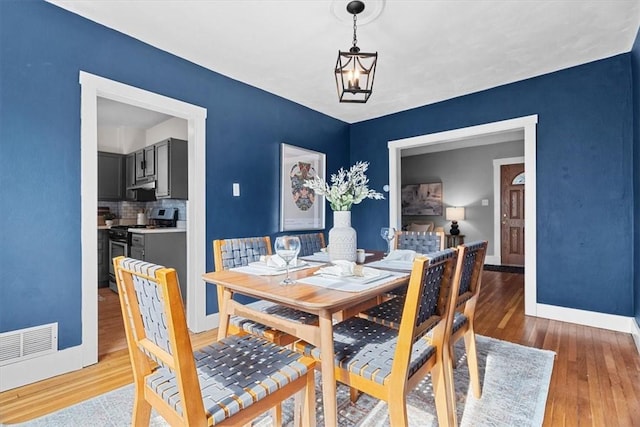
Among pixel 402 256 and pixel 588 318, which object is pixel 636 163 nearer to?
pixel 588 318

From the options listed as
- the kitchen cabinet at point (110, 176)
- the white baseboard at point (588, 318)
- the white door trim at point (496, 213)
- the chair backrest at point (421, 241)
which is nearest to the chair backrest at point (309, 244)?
the chair backrest at point (421, 241)

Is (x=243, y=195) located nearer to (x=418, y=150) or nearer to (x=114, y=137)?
(x=114, y=137)

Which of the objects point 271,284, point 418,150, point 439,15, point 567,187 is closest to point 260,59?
point 439,15

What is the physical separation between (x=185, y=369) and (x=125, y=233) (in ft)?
12.7

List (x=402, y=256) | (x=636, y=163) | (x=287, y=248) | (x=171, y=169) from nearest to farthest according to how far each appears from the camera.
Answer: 1. (x=287, y=248)
2. (x=402, y=256)
3. (x=636, y=163)
4. (x=171, y=169)

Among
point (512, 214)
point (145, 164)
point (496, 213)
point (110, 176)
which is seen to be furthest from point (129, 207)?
point (512, 214)

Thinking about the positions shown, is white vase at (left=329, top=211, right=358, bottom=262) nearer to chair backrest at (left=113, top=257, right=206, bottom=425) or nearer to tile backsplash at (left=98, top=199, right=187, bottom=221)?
chair backrest at (left=113, top=257, right=206, bottom=425)

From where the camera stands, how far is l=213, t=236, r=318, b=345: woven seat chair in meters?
1.62

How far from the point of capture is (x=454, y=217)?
6598mm

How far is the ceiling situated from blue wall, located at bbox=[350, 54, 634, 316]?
218 millimetres

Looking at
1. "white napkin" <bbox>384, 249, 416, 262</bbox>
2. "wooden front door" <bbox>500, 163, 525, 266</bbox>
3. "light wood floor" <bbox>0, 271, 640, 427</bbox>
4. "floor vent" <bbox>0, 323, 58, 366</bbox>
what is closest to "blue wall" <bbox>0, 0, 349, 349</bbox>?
"floor vent" <bbox>0, 323, 58, 366</bbox>

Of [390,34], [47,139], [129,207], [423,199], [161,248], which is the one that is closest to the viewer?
[47,139]

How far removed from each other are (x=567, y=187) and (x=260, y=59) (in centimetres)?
315

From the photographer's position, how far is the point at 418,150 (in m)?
6.95
